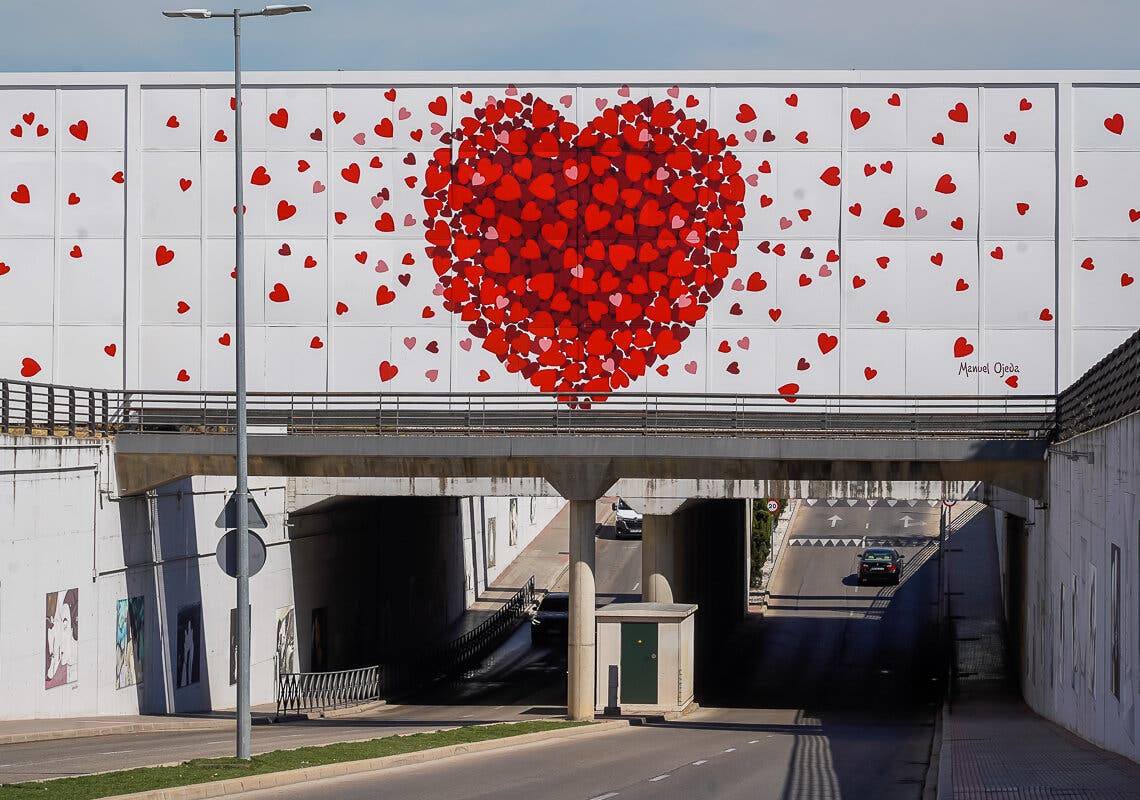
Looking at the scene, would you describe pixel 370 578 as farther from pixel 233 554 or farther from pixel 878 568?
pixel 878 568

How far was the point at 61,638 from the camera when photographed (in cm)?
2836

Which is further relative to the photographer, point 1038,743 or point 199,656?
point 199,656

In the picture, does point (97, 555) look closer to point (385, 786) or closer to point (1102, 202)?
point (385, 786)

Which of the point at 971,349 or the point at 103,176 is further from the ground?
the point at 103,176

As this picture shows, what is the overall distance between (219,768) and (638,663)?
17975mm

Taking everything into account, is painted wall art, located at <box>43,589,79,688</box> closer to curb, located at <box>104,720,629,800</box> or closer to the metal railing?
the metal railing

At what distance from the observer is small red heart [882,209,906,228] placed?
3922cm

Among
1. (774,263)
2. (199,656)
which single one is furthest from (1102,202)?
(199,656)

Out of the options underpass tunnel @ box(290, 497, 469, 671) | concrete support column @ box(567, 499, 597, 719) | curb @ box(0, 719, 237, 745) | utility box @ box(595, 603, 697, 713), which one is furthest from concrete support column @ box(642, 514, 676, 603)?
curb @ box(0, 719, 237, 745)

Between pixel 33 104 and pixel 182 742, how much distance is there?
897 inches

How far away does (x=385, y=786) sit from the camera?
19.2 meters

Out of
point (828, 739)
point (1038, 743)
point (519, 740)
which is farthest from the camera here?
point (828, 739)

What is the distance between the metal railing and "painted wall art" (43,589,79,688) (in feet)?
23.9

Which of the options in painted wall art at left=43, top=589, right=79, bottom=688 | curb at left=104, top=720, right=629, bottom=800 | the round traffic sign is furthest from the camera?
painted wall art at left=43, top=589, right=79, bottom=688
